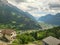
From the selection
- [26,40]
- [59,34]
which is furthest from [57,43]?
[59,34]

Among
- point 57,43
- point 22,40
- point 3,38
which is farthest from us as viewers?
point 3,38

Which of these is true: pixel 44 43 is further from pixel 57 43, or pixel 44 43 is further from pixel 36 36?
pixel 36 36

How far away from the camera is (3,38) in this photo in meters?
108

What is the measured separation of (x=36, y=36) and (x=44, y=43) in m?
41.5

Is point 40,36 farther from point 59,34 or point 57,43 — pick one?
point 57,43

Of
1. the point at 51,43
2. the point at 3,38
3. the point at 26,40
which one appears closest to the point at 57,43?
the point at 51,43

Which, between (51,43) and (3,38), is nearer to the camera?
(51,43)

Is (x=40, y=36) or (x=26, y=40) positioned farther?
(x=40, y=36)

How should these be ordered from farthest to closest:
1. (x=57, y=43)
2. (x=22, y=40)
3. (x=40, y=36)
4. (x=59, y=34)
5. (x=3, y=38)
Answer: (x=59, y=34) < (x=40, y=36) < (x=3, y=38) < (x=22, y=40) < (x=57, y=43)

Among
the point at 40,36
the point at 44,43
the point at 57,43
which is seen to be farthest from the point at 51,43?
the point at 40,36

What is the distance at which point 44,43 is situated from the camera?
97938mm

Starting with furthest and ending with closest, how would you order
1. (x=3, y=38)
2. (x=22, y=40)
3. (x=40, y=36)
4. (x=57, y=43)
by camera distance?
(x=40, y=36) → (x=3, y=38) → (x=22, y=40) → (x=57, y=43)

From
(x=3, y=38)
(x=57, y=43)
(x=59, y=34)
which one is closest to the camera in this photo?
(x=57, y=43)

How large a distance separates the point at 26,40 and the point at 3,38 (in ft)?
50.7
